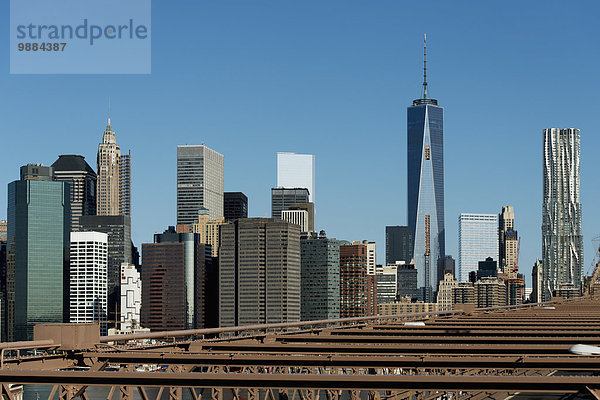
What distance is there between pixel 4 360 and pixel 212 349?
8.48m

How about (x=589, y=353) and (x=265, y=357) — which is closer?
(x=265, y=357)

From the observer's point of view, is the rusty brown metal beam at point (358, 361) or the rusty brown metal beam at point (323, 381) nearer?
the rusty brown metal beam at point (323, 381)

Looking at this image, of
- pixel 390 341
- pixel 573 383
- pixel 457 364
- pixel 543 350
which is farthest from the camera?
pixel 390 341

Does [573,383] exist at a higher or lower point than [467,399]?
higher

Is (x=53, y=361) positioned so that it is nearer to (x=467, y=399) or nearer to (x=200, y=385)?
(x=200, y=385)

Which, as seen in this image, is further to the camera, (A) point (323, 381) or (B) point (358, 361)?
(B) point (358, 361)

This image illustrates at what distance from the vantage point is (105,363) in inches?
929

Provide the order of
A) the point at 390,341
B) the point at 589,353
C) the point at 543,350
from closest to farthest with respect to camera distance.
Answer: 1. the point at 589,353
2. the point at 543,350
3. the point at 390,341

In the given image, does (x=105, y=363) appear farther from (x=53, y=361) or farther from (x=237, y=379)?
(x=237, y=379)

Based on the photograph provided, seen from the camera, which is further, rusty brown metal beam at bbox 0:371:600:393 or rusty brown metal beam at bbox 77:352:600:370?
rusty brown metal beam at bbox 77:352:600:370

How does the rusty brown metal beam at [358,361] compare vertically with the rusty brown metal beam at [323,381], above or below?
below

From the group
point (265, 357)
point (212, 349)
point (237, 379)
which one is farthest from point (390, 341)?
point (237, 379)

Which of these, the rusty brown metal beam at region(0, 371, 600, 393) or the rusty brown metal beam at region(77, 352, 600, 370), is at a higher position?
the rusty brown metal beam at region(0, 371, 600, 393)

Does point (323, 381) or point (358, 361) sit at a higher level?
point (323, 381)
